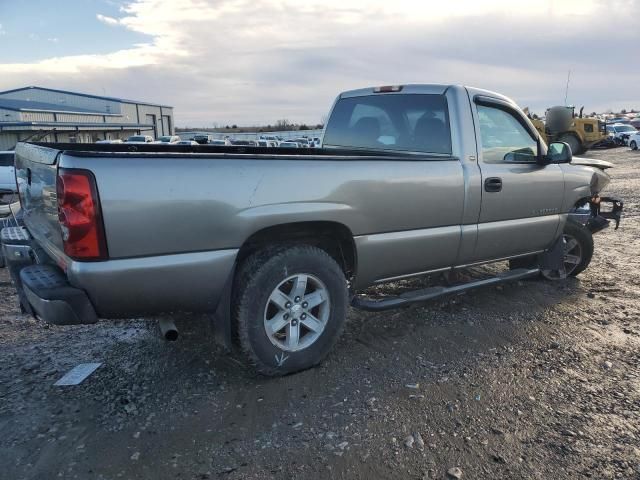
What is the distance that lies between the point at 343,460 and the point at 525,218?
307cm

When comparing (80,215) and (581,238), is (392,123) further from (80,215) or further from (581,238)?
Answer: (80,215)

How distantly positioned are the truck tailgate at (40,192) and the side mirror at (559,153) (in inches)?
164

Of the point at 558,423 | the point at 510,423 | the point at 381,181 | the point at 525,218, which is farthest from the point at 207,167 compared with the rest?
the point at 525,218

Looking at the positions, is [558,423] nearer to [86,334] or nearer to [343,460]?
[343,460]

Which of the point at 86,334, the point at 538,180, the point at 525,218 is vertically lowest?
the point at 86,334

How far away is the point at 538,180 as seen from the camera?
16.0ft

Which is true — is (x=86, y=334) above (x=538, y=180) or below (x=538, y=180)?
below

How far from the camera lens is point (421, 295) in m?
4.21

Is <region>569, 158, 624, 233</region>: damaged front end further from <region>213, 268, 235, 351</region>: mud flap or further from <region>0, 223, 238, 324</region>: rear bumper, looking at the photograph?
<region>0, 223, 238, 324</region>: rear bumper

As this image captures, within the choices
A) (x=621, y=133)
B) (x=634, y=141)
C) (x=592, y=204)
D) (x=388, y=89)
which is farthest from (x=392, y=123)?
(x=621, y=133)

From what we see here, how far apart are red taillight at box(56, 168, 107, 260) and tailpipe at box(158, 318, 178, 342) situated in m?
0.67

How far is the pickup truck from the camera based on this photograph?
112 inches

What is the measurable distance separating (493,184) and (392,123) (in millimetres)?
1100

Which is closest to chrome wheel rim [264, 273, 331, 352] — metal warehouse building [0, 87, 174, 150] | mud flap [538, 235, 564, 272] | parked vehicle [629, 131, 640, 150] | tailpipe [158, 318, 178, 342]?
tailpipe [158, 318, 178, 342]
